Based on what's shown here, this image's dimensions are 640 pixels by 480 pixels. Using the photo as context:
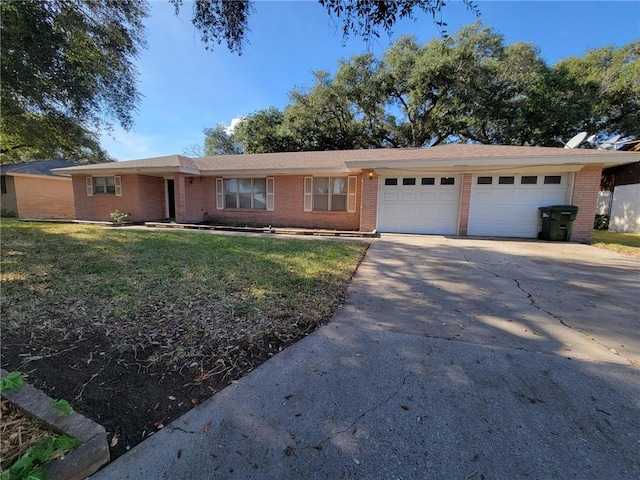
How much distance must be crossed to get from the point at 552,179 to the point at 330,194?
760cm

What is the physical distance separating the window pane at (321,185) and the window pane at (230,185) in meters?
3.70

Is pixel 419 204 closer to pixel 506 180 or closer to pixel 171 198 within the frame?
pixel 506 180

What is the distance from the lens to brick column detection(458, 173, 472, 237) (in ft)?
32.9

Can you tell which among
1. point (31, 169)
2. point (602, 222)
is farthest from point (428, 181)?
point (31, 169)

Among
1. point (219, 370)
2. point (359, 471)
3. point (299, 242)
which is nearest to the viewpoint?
point (359, 471)

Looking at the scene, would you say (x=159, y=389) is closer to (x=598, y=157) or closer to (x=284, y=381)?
(x=284, y=381)

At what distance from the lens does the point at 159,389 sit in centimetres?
221

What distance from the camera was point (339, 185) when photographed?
12.0 meters

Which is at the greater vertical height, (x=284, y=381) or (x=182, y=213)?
(x=182, y=213)

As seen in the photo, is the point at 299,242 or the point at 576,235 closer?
the point at 299,242

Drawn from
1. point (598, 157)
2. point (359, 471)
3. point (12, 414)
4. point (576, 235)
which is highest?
A: point (598, 157)

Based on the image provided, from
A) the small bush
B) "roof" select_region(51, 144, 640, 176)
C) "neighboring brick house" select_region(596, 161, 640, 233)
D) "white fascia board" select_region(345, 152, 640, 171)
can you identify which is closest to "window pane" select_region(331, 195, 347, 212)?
"roof" select_region(51, 144, 640, 176)

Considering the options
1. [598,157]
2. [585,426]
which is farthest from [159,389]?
[598,157]

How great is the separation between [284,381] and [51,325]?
104 inches
